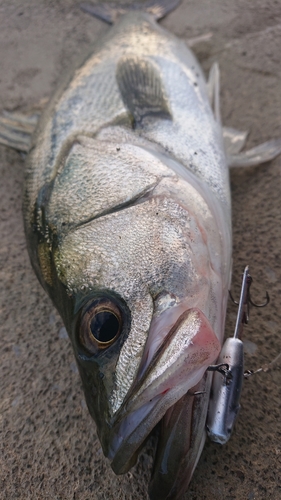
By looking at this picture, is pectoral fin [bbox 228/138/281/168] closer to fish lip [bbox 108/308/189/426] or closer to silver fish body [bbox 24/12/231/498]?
silver fish body [bbox 24/12/231/498]

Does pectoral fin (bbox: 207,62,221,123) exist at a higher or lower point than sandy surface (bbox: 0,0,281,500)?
higher

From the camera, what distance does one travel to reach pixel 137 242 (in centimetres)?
155

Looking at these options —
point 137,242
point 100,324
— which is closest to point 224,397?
point 100,324

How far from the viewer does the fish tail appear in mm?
Result: 3641

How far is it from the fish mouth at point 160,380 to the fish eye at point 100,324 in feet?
0.53

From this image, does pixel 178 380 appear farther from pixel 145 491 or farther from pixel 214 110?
pixel 214 110

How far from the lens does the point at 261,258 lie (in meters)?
2.18

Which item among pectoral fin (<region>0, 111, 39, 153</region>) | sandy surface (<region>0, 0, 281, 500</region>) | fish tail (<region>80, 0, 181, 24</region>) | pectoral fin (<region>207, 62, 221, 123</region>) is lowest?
sandy surface (<region>0, 0, 281, 500</region>)

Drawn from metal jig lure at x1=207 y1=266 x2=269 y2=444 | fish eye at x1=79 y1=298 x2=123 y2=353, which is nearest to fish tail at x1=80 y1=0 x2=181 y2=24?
fish eye at x1=79 y1=298 x2=123 y2=353

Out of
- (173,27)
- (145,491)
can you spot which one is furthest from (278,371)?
(173,27)

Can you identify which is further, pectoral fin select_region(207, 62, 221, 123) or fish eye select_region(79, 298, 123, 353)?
pectoral fin select_region(207, 62, 221, 123)

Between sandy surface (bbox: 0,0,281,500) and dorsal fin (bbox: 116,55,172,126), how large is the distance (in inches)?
26.4

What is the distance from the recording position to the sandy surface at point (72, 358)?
1652 millimetres

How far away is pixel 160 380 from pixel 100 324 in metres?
0.34
